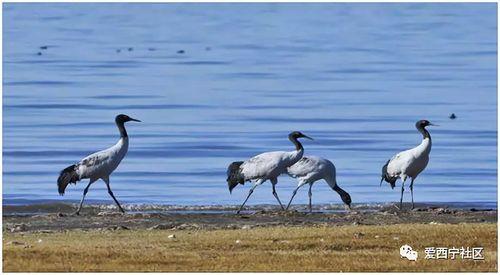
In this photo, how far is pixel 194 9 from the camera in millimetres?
85875

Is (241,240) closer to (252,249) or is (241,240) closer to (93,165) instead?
(252,249)

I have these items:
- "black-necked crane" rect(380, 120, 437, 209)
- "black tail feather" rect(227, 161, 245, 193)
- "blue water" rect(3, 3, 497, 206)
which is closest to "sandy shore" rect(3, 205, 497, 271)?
"black tail feather" rect(227, 161, 245, 193)

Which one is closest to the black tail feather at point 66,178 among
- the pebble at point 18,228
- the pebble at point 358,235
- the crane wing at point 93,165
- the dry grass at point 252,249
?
the crane wing at point 93,165

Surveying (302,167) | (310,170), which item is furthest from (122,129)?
(310,170)

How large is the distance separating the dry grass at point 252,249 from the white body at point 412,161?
3.93m

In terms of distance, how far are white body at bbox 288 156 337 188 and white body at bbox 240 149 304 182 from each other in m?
0.23

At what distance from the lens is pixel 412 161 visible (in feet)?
68.4

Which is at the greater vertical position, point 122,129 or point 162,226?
point 122,129

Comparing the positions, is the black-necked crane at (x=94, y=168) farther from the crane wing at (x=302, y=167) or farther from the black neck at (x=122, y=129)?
the crane wing at (x=302, y=167)

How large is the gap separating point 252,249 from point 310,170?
18.2 ft

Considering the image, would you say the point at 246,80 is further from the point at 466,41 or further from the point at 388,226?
the point at 388,226

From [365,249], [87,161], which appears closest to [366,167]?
[87,161]

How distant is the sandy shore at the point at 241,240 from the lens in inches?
548

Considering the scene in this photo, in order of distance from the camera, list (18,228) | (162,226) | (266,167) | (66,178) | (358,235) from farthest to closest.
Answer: (266,167), (66,178), (162,226), (18,228), (358,235)
